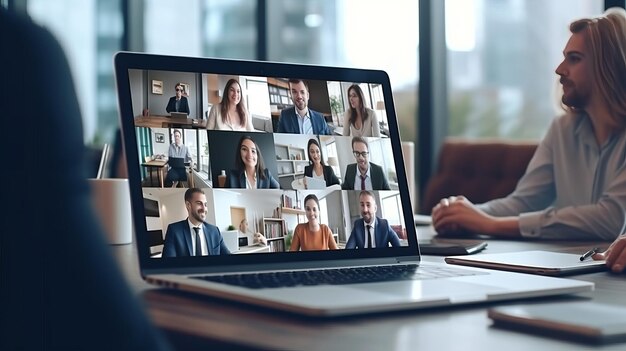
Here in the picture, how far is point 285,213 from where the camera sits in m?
1.07

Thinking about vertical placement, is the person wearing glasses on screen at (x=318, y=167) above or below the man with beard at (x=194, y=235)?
above

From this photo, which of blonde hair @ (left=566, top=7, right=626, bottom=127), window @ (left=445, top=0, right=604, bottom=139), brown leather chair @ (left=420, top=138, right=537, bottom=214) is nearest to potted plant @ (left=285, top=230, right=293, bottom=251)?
blonde hair @ (left=566, top=7, right=626, bottom=127)

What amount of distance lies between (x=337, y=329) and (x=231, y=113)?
1.43 ft

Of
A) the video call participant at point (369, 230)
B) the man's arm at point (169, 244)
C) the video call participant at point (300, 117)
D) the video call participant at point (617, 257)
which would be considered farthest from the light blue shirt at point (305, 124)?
the video call participant at point (617, 257)

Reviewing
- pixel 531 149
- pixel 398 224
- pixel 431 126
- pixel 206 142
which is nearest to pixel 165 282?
pixel 206 142

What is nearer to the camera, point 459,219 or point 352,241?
point 352,241

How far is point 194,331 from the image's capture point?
716 mm

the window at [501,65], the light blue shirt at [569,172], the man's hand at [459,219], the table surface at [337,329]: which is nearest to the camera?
the table surface at [337,329]

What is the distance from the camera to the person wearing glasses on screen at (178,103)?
1046mm

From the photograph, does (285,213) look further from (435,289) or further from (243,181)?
(435,289)

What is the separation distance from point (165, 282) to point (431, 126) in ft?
10.6

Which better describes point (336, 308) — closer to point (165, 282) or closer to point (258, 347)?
point (258, 347)

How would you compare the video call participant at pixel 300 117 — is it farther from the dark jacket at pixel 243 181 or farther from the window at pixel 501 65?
the window at pixel 501 65

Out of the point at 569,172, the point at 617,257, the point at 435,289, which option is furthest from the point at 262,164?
the point at 569,172
